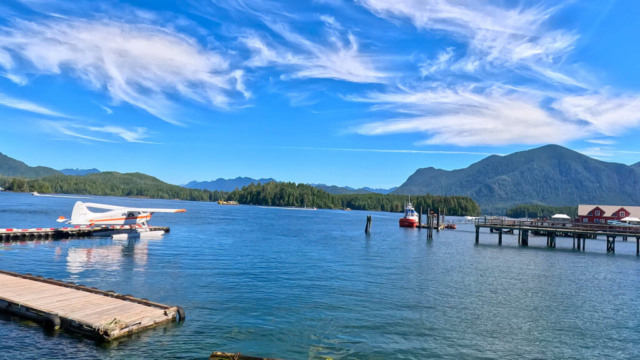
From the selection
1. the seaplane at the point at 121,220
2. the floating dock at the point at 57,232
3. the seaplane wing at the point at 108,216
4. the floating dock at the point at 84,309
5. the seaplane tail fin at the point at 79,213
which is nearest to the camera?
the floating dock at the point at 84,309

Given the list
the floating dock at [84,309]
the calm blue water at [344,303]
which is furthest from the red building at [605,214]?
→ the floating dock at [84,309]

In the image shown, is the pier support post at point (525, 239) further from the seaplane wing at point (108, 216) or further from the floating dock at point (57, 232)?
the floating dock at point (57, 232)

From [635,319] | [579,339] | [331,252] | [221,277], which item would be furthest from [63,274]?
[635,319]

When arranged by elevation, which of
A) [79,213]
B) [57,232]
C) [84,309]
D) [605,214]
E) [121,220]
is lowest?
[84,309]

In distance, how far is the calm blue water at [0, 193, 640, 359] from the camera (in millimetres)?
16703

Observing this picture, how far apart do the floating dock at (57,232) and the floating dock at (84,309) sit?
2883cm

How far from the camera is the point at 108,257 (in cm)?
3744

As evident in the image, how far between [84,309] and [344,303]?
12.9 m

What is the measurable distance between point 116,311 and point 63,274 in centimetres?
1409

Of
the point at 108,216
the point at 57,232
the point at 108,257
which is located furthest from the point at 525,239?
the point at 57,232

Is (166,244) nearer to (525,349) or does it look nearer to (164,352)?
(164,352)

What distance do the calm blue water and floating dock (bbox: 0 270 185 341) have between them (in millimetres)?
477

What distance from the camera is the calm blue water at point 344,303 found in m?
16.7

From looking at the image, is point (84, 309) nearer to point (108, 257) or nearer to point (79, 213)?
point (108, 257)
